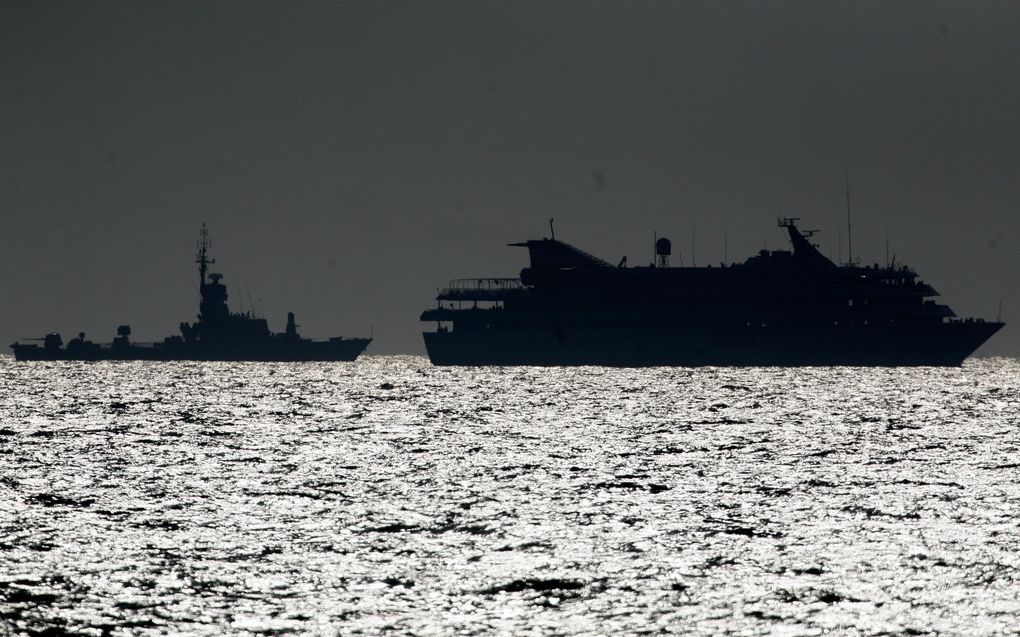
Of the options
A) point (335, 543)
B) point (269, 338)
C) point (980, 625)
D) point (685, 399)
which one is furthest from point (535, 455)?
point (269, 338)

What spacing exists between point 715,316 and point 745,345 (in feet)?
16.9

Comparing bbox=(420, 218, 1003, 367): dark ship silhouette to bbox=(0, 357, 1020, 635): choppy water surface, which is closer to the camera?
bbox=(0, 357, 1020, 635): choppy water surface

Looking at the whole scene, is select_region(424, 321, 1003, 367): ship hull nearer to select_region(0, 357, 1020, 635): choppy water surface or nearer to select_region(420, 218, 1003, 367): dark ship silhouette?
select_region(420, 218, 1003, 367): dark ship silhouette

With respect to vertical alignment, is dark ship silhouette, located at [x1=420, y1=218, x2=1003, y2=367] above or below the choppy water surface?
above

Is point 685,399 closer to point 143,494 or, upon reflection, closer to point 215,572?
point 143,494

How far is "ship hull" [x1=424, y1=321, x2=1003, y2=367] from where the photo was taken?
466 feet

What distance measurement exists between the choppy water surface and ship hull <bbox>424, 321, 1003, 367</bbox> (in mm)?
97138

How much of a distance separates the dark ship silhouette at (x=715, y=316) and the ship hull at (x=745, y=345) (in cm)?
11

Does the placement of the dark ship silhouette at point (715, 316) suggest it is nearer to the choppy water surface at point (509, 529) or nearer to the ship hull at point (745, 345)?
the ship hull at point (745, 345)

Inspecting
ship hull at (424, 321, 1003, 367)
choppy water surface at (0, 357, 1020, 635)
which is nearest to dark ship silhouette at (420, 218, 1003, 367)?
ship hull at (424, 321, 1003, 367)

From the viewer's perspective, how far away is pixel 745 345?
144 m

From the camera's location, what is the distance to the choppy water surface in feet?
46.0

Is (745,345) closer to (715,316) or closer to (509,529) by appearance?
(715,316)

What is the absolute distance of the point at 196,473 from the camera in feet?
96.4
